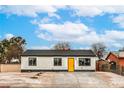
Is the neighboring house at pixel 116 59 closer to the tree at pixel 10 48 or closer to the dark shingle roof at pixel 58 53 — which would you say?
the dark shingle roof at pixel 58 53

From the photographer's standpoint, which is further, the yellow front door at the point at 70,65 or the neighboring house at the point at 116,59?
the neighboring house at the point at 116,59

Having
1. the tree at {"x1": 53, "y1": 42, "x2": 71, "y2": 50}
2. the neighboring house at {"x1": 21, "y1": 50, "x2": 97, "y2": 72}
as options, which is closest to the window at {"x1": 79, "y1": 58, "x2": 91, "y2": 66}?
the neighboring house at {"x1": 21, "y1": 50, "x2": 97, "y2": 72}

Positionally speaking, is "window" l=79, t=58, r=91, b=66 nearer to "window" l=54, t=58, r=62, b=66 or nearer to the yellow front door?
the yellow front door

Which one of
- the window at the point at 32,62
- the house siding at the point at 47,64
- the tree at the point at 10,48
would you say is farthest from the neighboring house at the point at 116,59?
the tree at the point at 10,48

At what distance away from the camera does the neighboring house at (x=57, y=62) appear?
36000mm

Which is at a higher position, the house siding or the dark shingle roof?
the dark shingle roof

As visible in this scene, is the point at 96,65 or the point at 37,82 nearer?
the point at 37,82

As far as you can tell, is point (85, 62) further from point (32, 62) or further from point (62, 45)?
point (62, 45)

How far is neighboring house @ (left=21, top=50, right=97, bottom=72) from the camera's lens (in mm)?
36000
